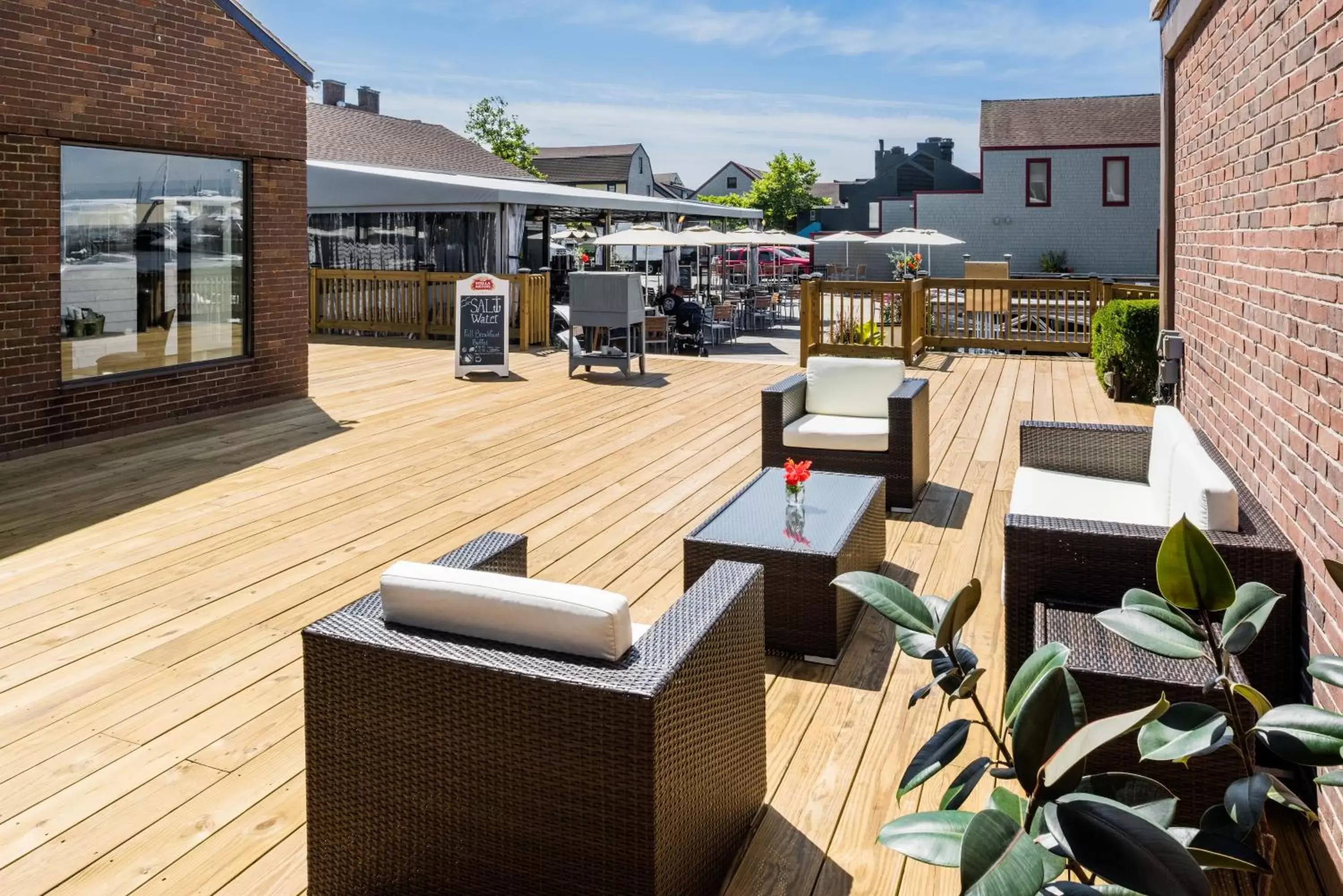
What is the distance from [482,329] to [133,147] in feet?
13.7

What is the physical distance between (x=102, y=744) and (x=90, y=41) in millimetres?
6242

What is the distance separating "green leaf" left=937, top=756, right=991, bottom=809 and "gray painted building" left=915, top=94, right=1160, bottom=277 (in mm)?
32190

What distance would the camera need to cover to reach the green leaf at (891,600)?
133 centimetres

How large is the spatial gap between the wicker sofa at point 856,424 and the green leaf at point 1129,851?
15.2ft

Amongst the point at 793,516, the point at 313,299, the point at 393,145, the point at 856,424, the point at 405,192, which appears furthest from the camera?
the point at 393,145

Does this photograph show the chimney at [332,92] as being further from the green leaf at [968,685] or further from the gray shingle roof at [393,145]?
the green leaf at [968,685]

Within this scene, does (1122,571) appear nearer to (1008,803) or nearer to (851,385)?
(1008,803)

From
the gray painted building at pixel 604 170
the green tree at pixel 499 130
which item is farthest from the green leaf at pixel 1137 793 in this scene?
the gray painted building at pixel 604 170

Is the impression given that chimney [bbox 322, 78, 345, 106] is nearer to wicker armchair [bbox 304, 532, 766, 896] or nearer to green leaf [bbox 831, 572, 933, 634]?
wicker armchair [bbox 304, 532, 766, 896]

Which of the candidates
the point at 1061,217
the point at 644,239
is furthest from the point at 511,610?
the point at 1061,217

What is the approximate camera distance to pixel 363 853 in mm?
2281

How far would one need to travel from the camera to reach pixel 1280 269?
3.03 metres

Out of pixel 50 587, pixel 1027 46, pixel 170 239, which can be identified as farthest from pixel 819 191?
pixel 50 587

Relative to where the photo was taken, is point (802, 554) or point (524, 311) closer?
point (802, 554)
